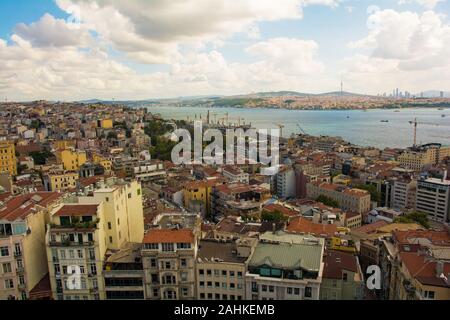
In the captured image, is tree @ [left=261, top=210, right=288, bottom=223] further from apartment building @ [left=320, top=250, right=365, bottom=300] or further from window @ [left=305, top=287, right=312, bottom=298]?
window @ [left=305, top=287, right=312, bottom=298]

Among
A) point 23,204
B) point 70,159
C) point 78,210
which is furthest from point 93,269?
point 70,159

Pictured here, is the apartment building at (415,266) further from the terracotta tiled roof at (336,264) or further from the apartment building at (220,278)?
the apartment building at (220,278)

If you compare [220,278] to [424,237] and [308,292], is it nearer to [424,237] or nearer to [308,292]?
[308,292]

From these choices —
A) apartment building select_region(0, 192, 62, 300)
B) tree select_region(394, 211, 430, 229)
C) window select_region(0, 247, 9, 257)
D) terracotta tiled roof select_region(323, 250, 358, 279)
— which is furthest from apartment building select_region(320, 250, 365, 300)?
tree select_region(394, 211, 430, 229)

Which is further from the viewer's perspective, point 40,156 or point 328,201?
point 40,156
